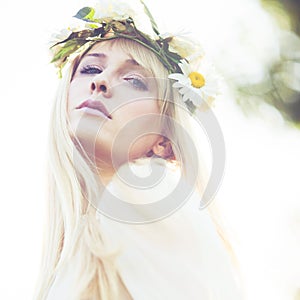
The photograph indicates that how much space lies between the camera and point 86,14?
1.01 metres

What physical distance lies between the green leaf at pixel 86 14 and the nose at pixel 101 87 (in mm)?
136

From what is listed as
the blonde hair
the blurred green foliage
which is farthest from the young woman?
the blurred green foliage

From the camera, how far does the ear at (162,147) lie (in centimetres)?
99

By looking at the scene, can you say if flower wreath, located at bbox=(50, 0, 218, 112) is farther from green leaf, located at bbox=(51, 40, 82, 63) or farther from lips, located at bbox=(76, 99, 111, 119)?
lips, located at bbox=(76, 99, 111, 119)

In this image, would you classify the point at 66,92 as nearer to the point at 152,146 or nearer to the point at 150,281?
the point at 152,146

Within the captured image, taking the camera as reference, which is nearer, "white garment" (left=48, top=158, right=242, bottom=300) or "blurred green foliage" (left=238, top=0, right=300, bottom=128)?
"blurred green foliage" (left=238, top=0, right=300, bottom=128)

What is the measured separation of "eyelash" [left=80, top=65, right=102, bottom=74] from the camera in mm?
982

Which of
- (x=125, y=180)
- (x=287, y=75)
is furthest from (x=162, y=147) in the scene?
(x=287, y=75)

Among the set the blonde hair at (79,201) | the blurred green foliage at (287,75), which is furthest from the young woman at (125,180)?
the blurred green foliage at (287,75)

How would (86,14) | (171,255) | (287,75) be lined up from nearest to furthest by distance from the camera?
1. (287,75)
2. (171,255)
3. (86,14)

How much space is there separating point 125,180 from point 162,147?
0.32 feet

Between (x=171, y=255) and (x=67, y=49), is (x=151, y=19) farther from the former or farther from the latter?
(x=171, y=255)

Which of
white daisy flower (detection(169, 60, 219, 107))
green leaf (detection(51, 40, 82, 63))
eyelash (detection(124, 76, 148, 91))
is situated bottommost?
white daisy flower (detection(169, 60, 219, 107))

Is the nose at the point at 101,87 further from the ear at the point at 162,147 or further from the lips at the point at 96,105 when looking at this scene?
the ear at the point at 162,147
